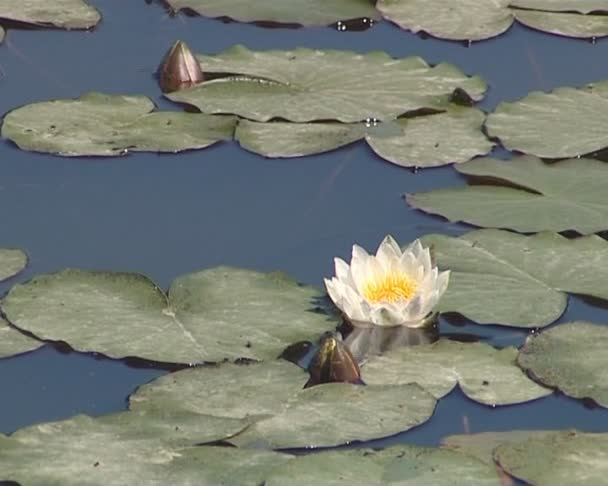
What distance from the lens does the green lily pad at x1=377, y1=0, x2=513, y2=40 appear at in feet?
16.4

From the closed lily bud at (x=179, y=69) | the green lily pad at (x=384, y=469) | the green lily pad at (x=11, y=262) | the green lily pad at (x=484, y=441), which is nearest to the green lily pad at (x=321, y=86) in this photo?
the closed lily bud at (x=179, y=69)

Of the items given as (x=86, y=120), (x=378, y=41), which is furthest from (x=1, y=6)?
(x=378, y=41)

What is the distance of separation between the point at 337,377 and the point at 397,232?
2.47 ft

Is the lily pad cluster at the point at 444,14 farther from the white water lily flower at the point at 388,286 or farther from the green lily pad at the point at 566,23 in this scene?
the white water lily flower at the point at 388,286

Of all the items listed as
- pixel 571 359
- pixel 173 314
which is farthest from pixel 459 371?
pixel 173 314

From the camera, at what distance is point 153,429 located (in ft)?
10.2

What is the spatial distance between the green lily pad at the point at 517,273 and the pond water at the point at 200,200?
45mm

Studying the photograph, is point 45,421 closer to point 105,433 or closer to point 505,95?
point 105,433

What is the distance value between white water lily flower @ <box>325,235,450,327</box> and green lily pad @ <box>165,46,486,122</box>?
3.02 ft

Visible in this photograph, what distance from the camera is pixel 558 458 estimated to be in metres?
3.05

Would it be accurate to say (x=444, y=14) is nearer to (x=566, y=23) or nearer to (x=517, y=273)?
(x=566, y=23)

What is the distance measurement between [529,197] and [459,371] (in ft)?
2.55

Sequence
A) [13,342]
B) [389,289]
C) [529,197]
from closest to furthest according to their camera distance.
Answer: [13,342] → [389,289] → [529,197]

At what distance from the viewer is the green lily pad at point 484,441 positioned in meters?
3.09
